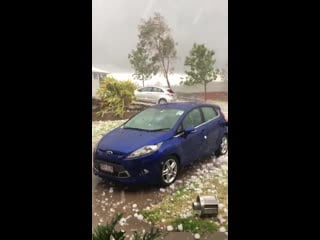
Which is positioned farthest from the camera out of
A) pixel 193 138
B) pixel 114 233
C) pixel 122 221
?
pixel 193 138

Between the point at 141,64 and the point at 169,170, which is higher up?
the point at 141,64

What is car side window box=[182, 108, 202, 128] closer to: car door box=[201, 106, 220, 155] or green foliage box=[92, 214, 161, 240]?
car door box=[201, 106, 220, 155]

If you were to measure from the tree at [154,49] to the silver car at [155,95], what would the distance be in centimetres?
5

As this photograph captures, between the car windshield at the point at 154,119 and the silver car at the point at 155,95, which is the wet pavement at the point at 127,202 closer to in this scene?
the car windshield at the point at 154,119

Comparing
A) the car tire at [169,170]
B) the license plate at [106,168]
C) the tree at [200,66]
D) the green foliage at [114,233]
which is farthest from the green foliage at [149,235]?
the tree at [200,66]

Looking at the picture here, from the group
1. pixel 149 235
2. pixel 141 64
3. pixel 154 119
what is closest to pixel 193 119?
pixel 154 119

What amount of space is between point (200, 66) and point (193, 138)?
0.47 meters

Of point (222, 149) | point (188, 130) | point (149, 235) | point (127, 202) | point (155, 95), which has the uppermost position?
point (155, 95)

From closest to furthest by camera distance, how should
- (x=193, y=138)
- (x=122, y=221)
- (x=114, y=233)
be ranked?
1. (x=114, y=233)
2. (x=122, y=221)
3. (x=193, y=138)

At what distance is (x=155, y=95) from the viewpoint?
7.42 feet

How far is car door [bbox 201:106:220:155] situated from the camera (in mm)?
2287

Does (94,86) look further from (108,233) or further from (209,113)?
(108,233)
